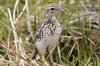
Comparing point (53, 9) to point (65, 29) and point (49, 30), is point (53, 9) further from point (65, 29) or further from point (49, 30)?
point (65, 29)

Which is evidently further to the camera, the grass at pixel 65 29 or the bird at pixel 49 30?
the grass at pixel 65 29

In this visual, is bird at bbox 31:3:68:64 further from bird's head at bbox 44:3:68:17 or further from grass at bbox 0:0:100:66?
grass at bbox 0:0:100:66

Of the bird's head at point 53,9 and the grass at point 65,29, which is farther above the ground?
the bird's head at point 53,9

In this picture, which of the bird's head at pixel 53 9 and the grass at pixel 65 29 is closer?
the bird's head at pixel 53 9

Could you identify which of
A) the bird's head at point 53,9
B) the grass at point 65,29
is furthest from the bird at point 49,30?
the grass at point 65,29

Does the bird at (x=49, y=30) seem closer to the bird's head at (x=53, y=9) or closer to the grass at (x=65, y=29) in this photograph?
the bird's head at (x=53, y=9)

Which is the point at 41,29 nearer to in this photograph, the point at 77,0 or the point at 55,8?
the point at 55,8

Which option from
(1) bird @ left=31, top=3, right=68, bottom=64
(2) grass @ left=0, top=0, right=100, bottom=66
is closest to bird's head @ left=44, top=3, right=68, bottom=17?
(1) bird @ left=31, top=3, right=68, bottom=64

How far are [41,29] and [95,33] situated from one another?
131 cm

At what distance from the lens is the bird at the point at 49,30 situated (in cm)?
383

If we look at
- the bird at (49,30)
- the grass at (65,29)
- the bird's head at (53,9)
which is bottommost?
the grass at (65,29)

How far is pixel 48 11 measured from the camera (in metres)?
4.02

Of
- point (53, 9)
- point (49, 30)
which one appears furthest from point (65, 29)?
point (49, 30)

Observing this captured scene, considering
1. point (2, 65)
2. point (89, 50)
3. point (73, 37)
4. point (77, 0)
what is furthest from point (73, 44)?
point (2, 65)
